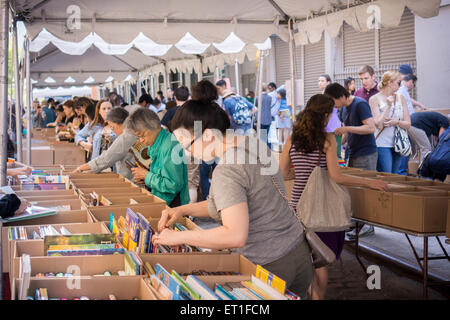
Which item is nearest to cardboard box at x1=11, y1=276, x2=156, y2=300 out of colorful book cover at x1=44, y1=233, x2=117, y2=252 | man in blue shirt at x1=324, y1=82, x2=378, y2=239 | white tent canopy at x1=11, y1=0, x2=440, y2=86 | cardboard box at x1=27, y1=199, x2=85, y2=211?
colorful book cover at x1=44, y1=233, x2=117, y2=252

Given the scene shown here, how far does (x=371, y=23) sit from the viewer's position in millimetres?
5270

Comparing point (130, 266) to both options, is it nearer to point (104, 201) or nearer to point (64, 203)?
point (104, 201)

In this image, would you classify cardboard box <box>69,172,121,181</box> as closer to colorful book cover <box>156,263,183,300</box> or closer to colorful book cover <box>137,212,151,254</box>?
colorful book cover <box>137,212,151,254</box>

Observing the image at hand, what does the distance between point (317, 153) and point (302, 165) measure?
0.14m

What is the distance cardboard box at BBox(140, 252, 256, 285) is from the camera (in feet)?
6.48

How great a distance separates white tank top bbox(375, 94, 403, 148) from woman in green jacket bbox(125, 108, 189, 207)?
2.48 m

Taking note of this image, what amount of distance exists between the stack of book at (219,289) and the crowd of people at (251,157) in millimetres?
164

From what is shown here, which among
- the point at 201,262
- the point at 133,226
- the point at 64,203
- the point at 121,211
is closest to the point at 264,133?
the point at 64,203

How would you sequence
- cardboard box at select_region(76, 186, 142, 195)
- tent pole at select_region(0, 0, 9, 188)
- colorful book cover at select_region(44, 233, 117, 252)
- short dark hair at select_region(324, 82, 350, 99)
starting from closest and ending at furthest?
colorful book cover at select_region(44, 233, 117, 252)
tent pole at select_region(0, 0, 9, 188)
cardboard box at select_region(76, 186, 142, 195)
short dark hair at select_region(324, 82, 350, 99)

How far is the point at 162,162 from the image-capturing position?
3.47 m

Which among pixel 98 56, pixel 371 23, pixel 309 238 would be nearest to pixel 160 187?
pixel 309 238

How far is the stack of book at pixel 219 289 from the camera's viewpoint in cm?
153
